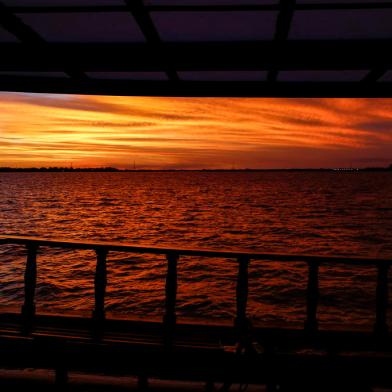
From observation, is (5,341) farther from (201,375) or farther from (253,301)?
(253,301)

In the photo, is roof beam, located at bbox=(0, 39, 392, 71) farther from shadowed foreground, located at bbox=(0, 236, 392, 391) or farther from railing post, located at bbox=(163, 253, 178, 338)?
railing post, located at bbox=(163, 253, 178, 338)

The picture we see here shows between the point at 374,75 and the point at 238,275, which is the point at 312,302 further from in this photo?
the point at 374,75

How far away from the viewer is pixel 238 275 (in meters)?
4.54

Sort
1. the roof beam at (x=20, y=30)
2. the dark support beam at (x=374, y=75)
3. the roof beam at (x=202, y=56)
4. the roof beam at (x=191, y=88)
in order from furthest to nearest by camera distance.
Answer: the roof beam at (x=191, y=88)
the dark support beam at (x=374, y=75)
the roof beam at (x=202, y=56)
the roof beam at (x=20, y=30)

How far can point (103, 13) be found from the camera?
9.82ft

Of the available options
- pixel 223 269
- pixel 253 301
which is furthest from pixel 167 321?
pixel 223 269

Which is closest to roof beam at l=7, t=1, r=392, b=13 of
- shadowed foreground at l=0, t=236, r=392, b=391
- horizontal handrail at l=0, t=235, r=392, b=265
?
shadowed foreground at l=0, t=236, r=392, b=391

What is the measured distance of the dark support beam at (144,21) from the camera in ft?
9.01

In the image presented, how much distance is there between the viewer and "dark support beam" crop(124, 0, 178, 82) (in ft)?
9.01

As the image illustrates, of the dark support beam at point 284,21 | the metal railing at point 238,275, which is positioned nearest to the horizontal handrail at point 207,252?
the metal railing at point 238,275

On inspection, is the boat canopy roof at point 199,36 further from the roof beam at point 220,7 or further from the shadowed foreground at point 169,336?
the shadowed foreground at point 169,336

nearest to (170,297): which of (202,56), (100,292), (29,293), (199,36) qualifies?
(100,292)

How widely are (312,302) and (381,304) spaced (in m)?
0.73

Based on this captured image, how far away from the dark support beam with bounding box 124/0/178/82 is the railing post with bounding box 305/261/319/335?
8.63 feet
